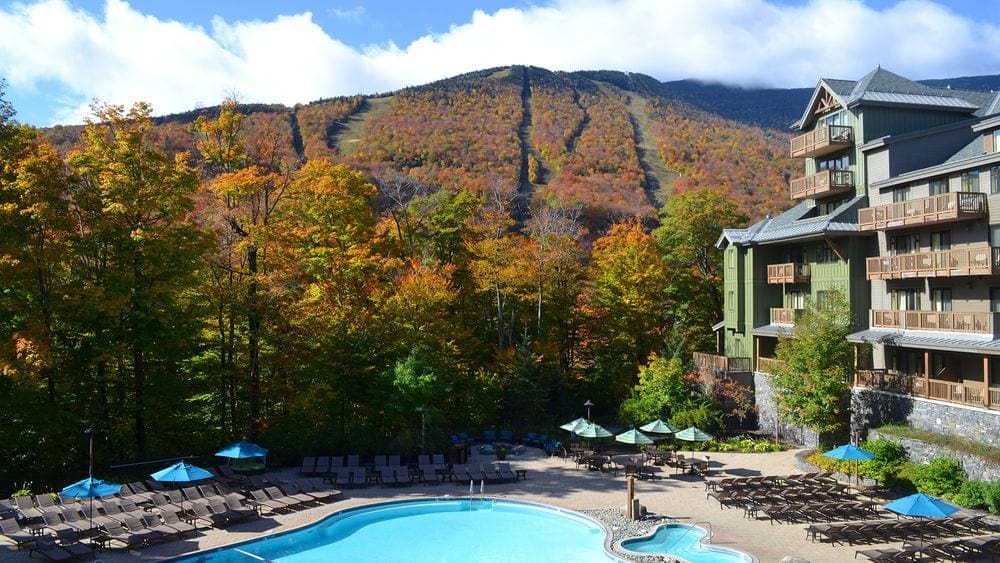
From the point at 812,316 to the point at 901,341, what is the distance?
3411mm

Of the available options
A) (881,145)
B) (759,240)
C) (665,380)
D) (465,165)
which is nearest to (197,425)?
(665,380)

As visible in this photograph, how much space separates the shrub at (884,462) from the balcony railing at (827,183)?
13.6 m

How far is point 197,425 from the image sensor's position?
2823 centimetres

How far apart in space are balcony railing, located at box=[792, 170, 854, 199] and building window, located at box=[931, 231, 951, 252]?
574cm

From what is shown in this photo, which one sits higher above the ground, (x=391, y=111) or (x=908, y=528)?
(x=391, y=111)

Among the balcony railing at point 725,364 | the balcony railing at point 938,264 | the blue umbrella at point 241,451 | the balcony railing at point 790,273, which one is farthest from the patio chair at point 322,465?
the balcony railing at point 938,264

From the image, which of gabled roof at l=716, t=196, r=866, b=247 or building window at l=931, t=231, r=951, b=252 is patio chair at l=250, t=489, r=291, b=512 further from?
building window at l=931, t=231, r=951, b=252

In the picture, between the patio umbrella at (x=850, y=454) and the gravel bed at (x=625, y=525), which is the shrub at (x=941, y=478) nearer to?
the patio umbrella at (x=850, y=454)

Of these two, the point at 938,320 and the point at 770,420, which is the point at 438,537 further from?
the point at 938,320

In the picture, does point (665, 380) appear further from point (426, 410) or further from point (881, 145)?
point (881, 145)

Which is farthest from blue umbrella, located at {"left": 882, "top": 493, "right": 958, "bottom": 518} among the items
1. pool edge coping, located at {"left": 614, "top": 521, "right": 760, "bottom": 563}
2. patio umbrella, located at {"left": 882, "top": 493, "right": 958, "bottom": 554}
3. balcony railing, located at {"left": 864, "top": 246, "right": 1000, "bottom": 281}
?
balcony railing, located at {"left": 864, "top": 246, "right": 1000, "bottom": 281}

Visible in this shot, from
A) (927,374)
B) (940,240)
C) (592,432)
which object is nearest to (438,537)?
(592,432)

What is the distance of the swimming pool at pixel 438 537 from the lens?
736 inches

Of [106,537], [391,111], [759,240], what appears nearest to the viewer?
[106,537]
